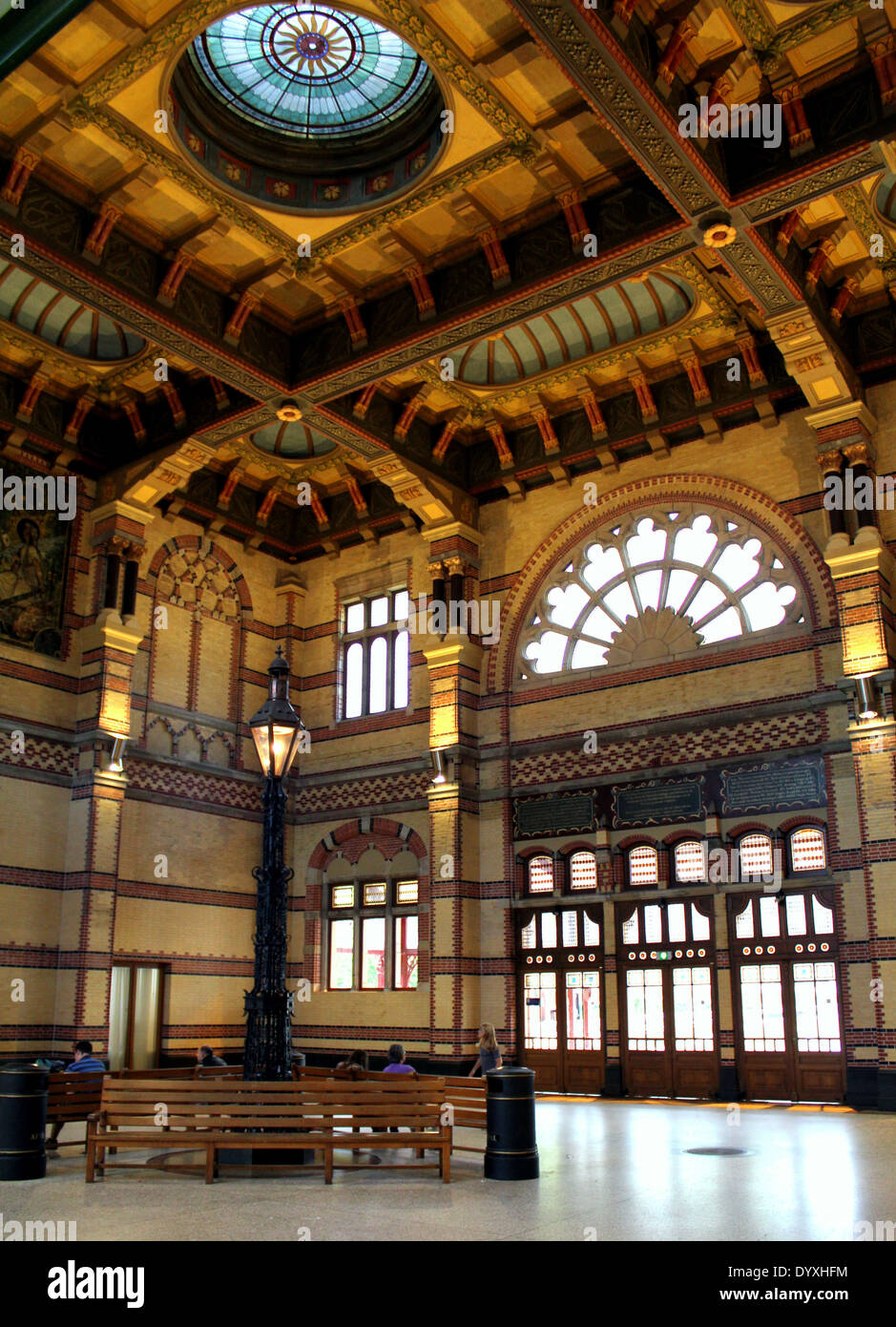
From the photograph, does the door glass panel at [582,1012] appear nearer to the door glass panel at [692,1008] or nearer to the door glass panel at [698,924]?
the door glass panel at [692,1008]

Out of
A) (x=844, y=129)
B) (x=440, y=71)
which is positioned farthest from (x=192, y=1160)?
(x=844, y=129)

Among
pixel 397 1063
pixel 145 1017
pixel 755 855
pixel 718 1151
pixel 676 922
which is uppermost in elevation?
pixel 755 855

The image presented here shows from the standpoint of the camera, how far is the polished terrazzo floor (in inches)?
289

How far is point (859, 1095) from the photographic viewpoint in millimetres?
15820

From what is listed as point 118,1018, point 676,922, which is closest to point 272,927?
point 676,922

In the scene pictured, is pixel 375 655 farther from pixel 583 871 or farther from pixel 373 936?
pixel 583 871

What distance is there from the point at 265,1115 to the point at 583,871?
1057 cm

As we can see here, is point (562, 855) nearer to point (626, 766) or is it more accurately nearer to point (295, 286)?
point (626, 766)

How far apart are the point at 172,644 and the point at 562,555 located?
307 inches

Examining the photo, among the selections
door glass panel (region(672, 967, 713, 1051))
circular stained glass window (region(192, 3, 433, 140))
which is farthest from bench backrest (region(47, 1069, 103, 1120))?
circular stained glass window (region(192, 3, 433, 140))

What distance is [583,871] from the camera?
1978 centimetres

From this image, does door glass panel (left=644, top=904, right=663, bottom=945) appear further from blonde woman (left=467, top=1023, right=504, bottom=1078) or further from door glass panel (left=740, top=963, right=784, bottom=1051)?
blonde woman (left=467, top=1023, right=504, bottom=1078)

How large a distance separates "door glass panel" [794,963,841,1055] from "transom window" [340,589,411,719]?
31.2 feet

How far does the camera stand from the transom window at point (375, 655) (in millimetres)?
23250
